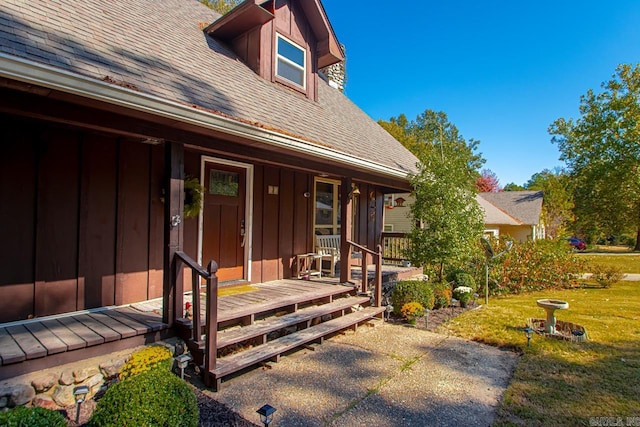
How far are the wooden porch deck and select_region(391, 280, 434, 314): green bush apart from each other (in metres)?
2.21

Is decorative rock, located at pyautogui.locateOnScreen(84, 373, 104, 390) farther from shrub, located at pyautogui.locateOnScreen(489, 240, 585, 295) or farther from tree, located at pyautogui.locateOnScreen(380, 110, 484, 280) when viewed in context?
shrub, located at pyautogui.locateOnScreen(489, 240, 585, 295)

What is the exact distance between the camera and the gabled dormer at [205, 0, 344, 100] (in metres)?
6.71

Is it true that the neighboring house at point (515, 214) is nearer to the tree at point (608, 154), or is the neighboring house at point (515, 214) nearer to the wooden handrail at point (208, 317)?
the tree at point (608, 154)

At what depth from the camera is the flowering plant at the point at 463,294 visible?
7.71m

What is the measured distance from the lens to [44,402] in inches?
113

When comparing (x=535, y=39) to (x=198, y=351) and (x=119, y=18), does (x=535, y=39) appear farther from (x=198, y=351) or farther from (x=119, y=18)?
(x=198, y=351)

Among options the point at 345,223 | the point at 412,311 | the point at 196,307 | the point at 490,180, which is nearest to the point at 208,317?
the point at 196,307

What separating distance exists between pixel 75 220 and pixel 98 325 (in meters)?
1.34

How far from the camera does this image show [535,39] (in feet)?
40.8

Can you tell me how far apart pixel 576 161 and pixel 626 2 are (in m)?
21.9

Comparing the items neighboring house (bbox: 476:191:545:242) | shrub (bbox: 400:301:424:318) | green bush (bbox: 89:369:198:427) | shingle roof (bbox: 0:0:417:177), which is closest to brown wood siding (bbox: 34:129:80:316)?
shingle roof (bbox: 0:0:417:177)

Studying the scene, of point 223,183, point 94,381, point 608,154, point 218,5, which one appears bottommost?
point 94,381

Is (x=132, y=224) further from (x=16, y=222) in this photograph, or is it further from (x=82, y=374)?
(x=82, y=374)

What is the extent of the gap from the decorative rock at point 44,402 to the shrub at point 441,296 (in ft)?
20.2
